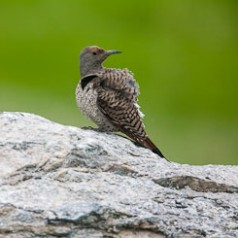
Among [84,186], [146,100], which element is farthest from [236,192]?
[146,100]

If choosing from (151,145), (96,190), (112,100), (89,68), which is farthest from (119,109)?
(96,190)

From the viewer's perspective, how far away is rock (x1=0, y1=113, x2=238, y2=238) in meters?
7.50

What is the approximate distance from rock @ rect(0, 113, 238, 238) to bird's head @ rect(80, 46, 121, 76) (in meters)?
2.59

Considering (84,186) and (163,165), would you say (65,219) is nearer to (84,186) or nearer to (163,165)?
(84,186)

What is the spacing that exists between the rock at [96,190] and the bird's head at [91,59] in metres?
2.59

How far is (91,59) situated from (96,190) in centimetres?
362

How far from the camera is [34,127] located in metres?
8.52

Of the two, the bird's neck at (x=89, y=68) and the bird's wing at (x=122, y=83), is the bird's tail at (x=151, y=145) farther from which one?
the bird's neck at (x=89, y=68)

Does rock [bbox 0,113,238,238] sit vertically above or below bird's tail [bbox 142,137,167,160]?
below

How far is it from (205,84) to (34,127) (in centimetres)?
1750

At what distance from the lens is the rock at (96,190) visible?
7.50 metres

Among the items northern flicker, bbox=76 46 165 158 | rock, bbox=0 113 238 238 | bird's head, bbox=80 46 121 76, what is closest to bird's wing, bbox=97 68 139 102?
northern flicker, bbox=76 46 165 158

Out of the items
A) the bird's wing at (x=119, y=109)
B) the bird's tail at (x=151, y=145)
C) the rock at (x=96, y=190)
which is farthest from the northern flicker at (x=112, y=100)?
the rock at (x=96, y=190)

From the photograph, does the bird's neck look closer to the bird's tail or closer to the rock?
the bird's tail
